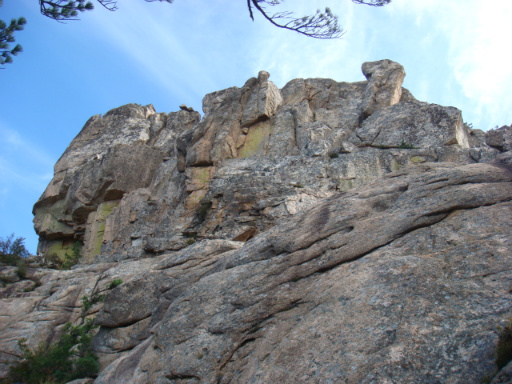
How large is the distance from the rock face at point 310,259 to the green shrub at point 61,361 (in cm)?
55

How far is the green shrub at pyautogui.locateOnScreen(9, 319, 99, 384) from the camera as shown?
551 inches

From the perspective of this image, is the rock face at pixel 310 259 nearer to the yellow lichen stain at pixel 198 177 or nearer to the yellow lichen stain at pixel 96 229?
the yellow lichen stain at pixel 198 177

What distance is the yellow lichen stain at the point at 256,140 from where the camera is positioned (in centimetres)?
3117

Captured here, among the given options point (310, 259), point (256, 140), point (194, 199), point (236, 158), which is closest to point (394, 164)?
point (236, 158)

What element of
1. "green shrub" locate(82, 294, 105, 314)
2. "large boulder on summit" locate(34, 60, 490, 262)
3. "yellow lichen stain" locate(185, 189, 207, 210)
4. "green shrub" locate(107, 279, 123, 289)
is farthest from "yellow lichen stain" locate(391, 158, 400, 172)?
"green shrub" locate(82, 294, 105, 314)

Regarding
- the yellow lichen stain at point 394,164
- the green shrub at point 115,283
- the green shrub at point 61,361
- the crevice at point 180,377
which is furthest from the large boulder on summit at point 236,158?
the crevice at point 180,377

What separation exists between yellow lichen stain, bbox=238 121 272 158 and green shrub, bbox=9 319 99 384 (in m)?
17.0

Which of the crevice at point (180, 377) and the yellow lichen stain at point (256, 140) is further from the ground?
the yellow lichen stain at point (256, 140)

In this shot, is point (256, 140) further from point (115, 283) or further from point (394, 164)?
point (115, 283)

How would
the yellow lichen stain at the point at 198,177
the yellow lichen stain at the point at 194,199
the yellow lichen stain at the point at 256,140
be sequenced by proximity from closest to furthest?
the yellow lichen stain at the point at 194,199 < the yellow lichen stain at the point at 198,177 < the yellow lichen stain at the point at 256,140

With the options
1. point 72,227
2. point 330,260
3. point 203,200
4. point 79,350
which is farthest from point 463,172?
point 72,227

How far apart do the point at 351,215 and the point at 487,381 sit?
5.68 metres

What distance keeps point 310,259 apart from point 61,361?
9.71 m

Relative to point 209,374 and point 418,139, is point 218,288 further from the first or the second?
point 418,139
